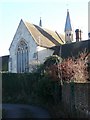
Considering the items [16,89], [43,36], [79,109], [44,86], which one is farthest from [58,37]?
[79,109]

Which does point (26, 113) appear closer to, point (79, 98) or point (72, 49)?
point (79, 98)

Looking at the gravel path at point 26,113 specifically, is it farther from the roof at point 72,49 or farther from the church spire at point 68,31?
the church spire at point 68,31

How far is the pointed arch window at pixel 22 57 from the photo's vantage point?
48219mm

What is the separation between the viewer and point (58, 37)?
5569cm

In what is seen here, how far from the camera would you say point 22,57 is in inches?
1932

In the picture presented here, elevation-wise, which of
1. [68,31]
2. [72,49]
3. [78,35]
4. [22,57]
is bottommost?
[22,57]

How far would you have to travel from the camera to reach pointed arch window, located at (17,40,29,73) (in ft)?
158

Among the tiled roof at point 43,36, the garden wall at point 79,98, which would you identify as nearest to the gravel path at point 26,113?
the garden wall at point 79,98

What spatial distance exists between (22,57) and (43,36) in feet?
16.1

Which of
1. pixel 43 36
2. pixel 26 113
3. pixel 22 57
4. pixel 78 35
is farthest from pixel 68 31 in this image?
pixel 26 113

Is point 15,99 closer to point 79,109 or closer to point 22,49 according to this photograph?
point 79,109

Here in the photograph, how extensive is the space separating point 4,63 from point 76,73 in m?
32.4

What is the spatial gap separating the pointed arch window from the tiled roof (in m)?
2.55

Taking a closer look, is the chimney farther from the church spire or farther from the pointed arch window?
the pointed arch window
